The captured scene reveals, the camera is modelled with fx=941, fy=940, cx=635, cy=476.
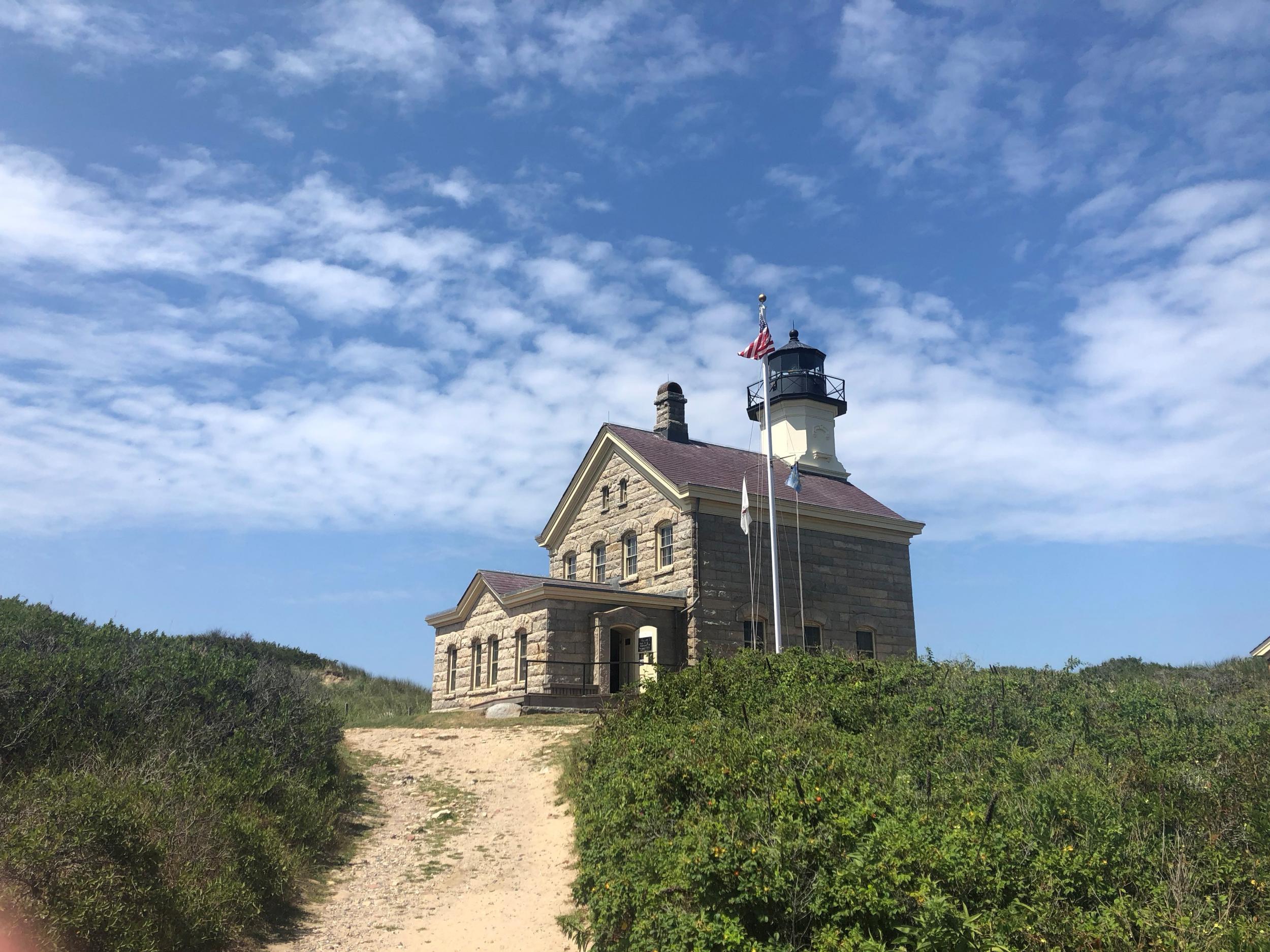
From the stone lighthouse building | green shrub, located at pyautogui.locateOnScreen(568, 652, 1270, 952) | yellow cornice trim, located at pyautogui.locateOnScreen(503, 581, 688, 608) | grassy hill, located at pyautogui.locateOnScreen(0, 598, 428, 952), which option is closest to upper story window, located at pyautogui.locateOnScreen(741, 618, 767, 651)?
the stone lighthouse building

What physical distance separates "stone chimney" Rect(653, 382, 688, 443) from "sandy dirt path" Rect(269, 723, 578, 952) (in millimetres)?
12878

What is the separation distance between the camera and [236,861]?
350 inches

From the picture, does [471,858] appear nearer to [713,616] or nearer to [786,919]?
[786,919]

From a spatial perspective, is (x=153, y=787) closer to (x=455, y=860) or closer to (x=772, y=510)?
(x=455, y=860)

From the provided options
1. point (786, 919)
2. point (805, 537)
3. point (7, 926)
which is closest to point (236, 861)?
point (7, 926)

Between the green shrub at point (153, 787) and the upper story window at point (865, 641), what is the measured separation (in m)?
14.6

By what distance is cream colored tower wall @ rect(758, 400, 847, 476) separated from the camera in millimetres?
31500

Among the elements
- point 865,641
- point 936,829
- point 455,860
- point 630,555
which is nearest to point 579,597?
point 630,555

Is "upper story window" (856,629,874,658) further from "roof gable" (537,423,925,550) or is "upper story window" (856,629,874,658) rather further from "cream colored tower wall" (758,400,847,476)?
"cream colored tower wall" (758,400,847,476)

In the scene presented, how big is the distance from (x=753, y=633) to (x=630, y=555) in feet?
13.3

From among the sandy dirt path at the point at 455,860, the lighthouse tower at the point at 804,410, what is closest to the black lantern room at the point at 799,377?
the lighthouse tower at the point at 804,410

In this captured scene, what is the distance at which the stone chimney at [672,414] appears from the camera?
2803 centimetres

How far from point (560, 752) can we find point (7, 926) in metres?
A: 9.88

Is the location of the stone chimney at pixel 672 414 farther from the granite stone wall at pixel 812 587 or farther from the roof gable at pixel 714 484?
the granite stone wall at pixel 812 587
